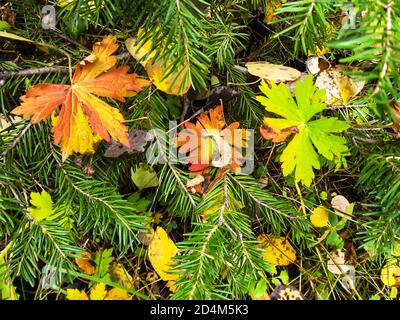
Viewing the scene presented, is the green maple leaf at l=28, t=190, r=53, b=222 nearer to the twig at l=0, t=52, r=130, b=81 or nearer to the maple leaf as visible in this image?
the maple leaf

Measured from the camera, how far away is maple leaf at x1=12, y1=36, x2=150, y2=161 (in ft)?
2.83

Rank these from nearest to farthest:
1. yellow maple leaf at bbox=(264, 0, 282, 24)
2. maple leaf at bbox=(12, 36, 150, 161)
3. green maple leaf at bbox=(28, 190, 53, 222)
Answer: maple leaf at bbox=(12, 36, 150, 161)
green maple leaf at bbox=(28, 190, 53, 222)
yellow maple leaf at bbox=(264, 0, 282, 24)

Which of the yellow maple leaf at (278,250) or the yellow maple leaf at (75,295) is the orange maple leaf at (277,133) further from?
the yellow maple leaf at (75,295)

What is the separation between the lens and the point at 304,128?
0.95 metres

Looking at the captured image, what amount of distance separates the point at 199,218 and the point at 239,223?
0.39ft

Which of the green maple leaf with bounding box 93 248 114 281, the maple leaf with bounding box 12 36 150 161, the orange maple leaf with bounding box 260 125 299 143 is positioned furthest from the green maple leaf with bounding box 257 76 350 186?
the green maple leaf with bounding box 93 248 114 281

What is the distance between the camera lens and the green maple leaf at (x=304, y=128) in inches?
36.4

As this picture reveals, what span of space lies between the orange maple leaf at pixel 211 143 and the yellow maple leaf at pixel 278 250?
0.22m

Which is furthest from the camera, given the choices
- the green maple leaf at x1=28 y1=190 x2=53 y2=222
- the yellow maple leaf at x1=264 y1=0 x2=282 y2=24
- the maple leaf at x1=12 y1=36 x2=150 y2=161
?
the yellow maple leaf at x1=264 y1=0 x2=282 y2=24

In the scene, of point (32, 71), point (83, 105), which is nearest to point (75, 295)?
point (83, 105)

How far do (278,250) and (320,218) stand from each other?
0.48 ft

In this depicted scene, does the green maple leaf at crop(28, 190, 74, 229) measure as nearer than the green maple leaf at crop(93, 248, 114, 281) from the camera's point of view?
Yes

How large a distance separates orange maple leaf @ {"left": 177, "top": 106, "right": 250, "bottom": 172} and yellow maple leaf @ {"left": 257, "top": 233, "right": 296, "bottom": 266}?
0.22m

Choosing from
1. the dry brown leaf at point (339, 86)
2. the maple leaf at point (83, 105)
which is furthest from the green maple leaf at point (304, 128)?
the maple leaf at point (83, 105)
